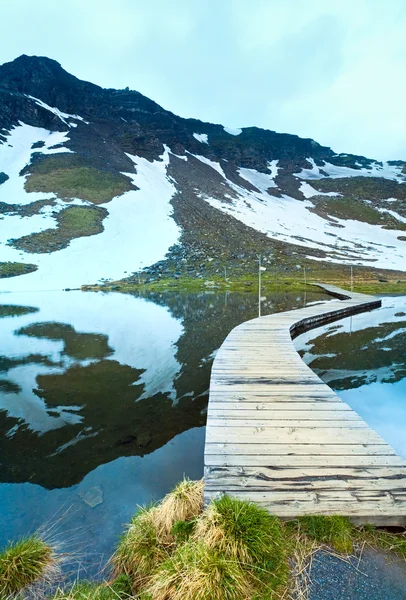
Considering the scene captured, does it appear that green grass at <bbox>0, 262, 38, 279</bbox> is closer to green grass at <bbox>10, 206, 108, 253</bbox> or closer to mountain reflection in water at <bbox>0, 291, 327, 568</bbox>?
green grass at <bbox>10, 206, 108, 253</bbox>

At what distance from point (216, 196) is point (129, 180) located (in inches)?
759

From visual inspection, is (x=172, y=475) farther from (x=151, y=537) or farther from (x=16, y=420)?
(x=16, y=420)

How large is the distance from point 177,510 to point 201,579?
4.01 ft

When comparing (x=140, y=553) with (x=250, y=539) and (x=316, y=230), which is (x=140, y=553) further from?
(x=316, y=230)

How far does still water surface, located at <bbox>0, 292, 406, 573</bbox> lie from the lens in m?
4.54

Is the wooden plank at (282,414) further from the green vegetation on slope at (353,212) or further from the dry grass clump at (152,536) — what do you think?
the green vegetation on slope at (353,212)

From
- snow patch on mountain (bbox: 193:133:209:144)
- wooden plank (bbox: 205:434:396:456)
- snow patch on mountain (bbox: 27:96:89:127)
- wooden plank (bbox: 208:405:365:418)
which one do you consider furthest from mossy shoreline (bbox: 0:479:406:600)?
snow patch on mountain (bbox: 193:133:209:144)

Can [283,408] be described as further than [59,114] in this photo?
No

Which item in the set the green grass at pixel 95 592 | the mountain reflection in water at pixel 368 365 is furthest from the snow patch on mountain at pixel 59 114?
the green grass at pixel 95 592

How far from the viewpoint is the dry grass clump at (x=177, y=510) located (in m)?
3.46

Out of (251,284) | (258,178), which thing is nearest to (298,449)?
(251,284)

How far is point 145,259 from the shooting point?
158 ft

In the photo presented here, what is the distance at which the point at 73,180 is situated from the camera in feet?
215

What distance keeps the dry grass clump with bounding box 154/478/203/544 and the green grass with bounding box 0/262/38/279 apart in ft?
139
